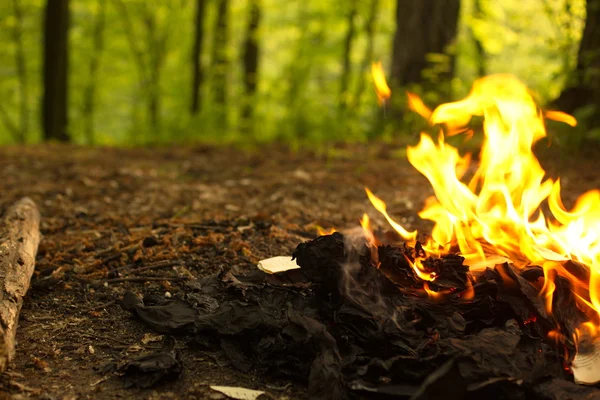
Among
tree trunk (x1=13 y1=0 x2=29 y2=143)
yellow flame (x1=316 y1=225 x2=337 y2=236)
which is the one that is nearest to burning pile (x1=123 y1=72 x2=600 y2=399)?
Answer: yellow flame (x1=316 y1=225 x2=337 y2=236)

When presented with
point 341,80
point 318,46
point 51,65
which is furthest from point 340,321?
point 341,80

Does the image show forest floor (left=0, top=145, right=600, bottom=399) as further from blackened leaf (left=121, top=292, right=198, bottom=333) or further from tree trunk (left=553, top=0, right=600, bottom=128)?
tree trunk (left=553, top=0, right=600, bottom=128)

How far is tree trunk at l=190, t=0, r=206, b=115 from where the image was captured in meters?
13.3

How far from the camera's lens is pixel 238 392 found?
7.29 feet

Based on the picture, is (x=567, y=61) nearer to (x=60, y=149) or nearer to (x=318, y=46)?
(x=60, y=149)

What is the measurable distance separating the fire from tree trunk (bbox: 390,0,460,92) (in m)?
5.64

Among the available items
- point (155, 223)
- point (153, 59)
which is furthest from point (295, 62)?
point (155, 223)

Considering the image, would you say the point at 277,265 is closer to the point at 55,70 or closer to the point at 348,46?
the point at 55,70

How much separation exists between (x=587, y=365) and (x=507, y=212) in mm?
879

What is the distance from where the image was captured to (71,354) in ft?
8.21

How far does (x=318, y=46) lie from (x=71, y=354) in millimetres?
12370

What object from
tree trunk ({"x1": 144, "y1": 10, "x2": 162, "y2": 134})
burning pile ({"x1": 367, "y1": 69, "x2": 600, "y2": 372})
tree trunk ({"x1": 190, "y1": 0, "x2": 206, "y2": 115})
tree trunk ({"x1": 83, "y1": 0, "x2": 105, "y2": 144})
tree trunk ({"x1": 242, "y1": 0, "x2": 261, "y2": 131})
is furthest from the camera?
tree trunk ({"x1": 83, "y1": 0, "x2": 105, "y2": 144})

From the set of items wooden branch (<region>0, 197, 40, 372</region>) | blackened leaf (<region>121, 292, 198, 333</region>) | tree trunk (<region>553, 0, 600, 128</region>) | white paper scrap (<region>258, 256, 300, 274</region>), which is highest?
tree trunk (<region>553, 0, 600, 128</region>)

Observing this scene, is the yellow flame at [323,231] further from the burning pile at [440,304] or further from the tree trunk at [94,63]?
the tree trunk at [94,63]
